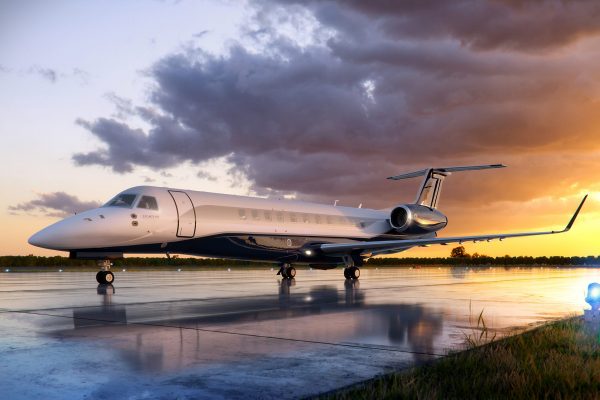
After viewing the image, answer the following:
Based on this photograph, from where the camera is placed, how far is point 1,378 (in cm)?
491

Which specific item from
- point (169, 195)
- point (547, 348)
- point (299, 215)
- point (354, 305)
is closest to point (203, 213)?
point (169, 195)

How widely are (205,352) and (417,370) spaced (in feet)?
7.58

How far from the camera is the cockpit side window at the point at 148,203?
18.0 metres

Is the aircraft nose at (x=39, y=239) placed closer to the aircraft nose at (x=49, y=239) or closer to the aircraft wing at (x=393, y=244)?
the aircraft nose at (x=49, y=239)

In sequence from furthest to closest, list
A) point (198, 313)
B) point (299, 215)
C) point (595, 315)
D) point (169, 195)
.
Answer: point (299, 215)
point (169, 195)
point (198, 313)
point (595, 315)

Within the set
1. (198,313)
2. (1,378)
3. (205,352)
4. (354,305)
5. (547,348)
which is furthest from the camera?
(354,305)

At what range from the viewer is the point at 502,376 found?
509cm

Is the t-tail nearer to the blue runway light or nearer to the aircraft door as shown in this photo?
the aircraft door

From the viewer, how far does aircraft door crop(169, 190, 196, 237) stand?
18531 millimetres

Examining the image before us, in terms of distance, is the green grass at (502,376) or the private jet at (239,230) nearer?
the green grass at (502,376)

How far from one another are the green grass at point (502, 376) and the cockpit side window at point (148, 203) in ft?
43.7

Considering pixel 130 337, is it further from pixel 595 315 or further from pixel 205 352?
pixel 595 315

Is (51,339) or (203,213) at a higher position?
(203,213)

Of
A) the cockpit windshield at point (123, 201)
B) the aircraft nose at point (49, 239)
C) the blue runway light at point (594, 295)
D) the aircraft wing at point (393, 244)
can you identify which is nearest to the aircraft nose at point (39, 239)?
the aircraft nose at point (49, 239)
